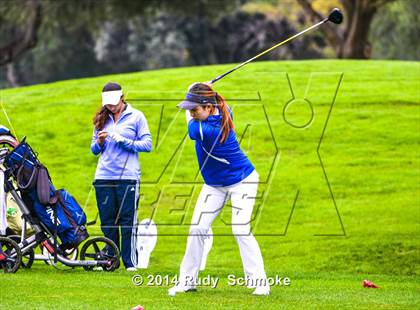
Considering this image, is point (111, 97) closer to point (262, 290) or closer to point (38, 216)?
point (38, 216)

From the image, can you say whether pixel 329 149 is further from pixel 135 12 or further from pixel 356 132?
pixel 135 12

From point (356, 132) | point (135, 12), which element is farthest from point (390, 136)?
point (135, 12)

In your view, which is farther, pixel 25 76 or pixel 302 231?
pixel 25 76

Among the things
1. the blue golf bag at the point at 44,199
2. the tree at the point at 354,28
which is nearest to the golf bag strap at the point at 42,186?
the blue golf bag at the point at 44,199

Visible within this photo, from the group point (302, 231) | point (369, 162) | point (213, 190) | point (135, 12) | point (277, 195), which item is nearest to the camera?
point (213, 190)

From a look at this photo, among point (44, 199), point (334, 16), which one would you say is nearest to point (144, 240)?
point (44, 199)

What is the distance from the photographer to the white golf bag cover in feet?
41.9

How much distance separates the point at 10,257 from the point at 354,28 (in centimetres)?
2849

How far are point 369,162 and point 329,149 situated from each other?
1.00m

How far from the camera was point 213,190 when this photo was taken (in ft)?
32.8

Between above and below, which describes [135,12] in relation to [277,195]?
below

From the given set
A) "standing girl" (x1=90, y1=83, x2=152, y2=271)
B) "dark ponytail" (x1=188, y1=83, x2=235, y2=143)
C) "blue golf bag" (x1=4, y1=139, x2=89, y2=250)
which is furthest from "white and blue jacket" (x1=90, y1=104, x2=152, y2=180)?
"dark ponytail" (x1=188, y1=83, x2=235, y2=143)

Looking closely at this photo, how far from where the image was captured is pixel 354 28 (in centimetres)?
3853

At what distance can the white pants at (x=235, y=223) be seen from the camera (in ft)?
32.2
